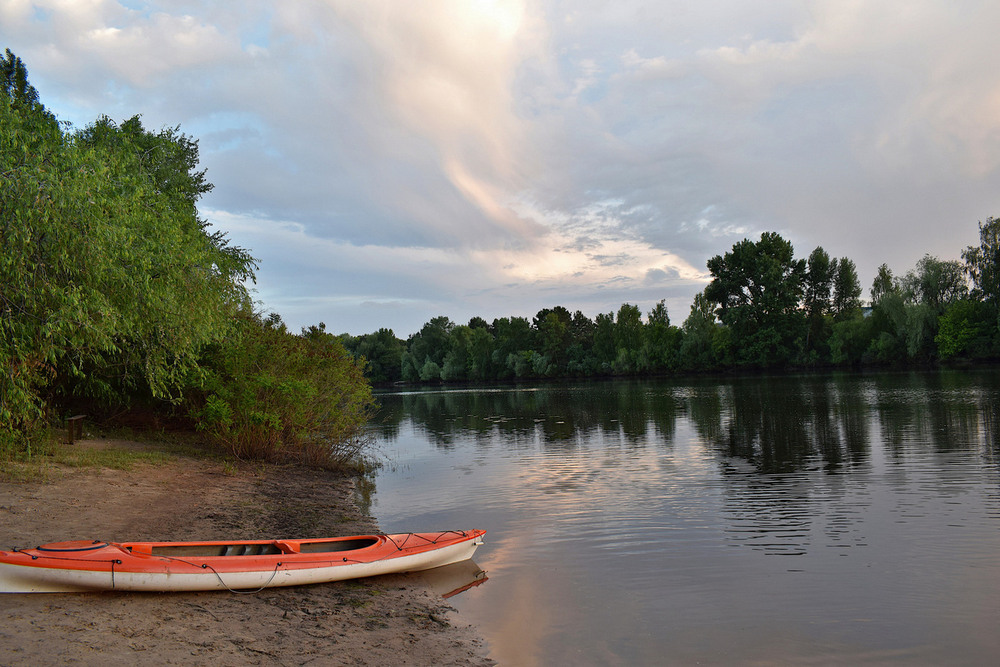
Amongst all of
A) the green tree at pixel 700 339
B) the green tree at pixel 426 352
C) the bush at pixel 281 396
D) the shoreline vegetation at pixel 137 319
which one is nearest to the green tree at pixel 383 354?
the green tree at pixel 426 352

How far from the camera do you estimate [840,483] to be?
16.3 m

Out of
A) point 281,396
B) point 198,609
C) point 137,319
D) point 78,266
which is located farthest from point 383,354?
point 198,609

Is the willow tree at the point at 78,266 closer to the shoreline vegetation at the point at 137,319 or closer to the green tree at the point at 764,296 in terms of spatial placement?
the shoreline vegetation at the point at 137,319

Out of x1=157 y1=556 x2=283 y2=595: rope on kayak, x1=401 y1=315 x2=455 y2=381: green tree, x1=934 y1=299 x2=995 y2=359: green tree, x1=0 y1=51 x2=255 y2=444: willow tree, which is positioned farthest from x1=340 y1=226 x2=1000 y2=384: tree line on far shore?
x1=157 y1=556 x2=283 y2=595: rope on kayak

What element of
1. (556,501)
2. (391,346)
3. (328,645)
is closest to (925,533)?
(556,501)

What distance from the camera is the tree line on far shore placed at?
249 ft

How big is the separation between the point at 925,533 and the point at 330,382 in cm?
1633

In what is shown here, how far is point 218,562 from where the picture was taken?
8.23m

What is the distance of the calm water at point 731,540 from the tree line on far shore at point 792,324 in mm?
52185

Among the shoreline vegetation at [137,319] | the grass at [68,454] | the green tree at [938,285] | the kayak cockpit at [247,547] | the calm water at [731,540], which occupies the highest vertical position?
the green tree at [938,285]

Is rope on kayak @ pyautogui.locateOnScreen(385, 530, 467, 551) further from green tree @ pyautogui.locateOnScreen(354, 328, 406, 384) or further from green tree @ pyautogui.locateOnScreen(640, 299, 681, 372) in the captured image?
green tree @ pyautogui.locateOnScreen(354, 328, 406, 384)

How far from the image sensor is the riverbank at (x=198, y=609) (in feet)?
20.9

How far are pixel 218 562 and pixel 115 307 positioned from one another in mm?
5895

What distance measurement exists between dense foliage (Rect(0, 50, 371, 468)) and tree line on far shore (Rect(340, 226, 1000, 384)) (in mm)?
49394
